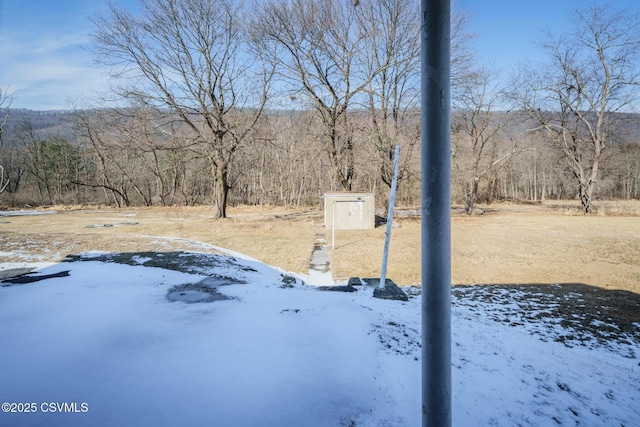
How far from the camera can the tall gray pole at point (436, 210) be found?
108 cm

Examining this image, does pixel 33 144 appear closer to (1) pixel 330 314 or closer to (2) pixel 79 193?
(2) pixel 79 193

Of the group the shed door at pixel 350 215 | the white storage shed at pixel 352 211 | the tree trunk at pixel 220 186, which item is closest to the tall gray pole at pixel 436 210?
the white storage shed at pixel 352 211

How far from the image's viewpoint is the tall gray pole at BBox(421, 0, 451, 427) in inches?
42.4

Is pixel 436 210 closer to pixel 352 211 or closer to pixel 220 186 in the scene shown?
pixel 352 211

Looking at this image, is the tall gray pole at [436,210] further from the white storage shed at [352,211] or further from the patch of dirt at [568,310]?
the white storage shed at [352,211]

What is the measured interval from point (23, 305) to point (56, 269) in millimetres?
1974

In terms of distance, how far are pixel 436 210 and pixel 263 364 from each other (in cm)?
178

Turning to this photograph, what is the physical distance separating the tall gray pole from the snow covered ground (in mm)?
872

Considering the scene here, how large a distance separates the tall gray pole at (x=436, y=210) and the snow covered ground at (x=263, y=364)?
872 millimetres

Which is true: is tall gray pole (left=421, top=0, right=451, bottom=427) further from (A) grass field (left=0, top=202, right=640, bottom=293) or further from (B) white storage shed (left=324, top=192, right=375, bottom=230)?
(B) white storage shed (left=324, top=192, right=375, bottom=230)

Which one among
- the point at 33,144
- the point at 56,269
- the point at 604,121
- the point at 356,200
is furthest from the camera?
the point at 33,144

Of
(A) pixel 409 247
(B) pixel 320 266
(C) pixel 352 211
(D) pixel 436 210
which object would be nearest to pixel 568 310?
(B) pixel 320 266

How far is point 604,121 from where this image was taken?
20.9m

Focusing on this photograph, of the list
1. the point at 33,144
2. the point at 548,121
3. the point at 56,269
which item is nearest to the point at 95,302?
the point at 56,269
